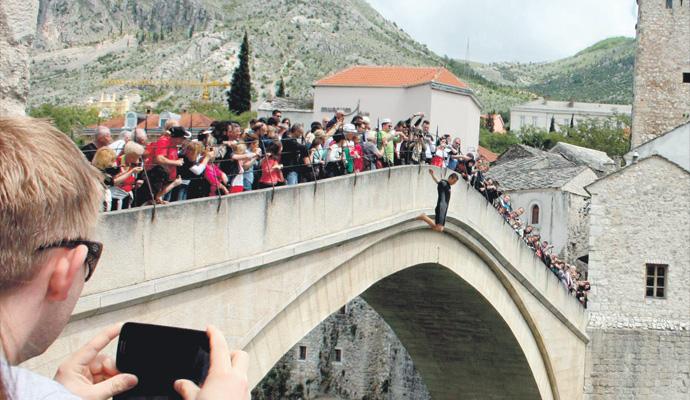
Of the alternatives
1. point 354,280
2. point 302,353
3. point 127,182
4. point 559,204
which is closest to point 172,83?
point 302,353

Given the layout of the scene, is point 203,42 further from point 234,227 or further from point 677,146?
point 234,227

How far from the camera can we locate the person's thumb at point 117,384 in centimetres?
242

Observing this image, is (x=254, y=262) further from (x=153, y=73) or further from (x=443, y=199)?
(x=153, y=73)

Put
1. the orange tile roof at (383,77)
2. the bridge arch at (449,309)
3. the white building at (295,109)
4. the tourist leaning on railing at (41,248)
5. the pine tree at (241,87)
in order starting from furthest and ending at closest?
the pine tree at (241,87) → the white building at (295,109) → the orange tile roof at (383,77) → the bridge arch at (449,309) → the tourist leaning on railing at (41,248)

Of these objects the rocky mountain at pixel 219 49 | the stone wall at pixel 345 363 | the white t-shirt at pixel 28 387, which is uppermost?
the rocky mountain at pixel 219 49

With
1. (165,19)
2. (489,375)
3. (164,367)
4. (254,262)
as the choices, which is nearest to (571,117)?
(165,19)

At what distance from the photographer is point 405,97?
4181 centimetres

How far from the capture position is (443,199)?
1770cm

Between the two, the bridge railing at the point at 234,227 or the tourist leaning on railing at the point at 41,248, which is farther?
the bridge railing at the point at 234,227

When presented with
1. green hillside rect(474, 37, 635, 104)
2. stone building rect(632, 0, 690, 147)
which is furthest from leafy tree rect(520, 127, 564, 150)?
green hillside rect(474, 37, 635, 104)

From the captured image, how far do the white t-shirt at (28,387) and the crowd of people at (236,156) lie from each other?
6225mm

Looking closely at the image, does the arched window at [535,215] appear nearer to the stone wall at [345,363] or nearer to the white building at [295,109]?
the stone wall at [345,363]

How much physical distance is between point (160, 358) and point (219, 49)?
397 feet

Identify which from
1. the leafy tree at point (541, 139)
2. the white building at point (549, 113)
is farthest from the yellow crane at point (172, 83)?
the leafy tree at point (541, 139)
